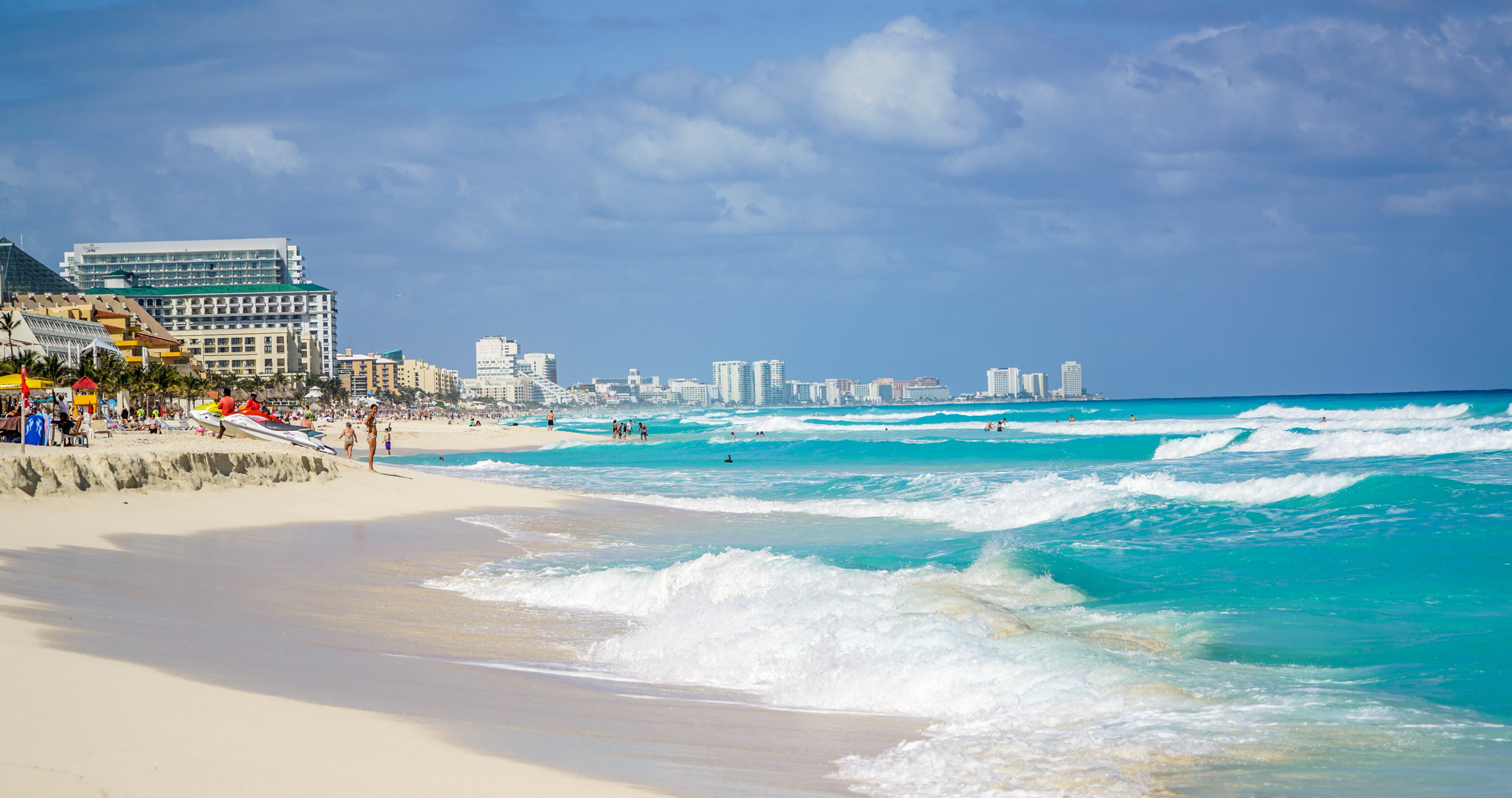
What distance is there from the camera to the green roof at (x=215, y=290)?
487 feet

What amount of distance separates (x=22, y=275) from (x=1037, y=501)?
11930 cm

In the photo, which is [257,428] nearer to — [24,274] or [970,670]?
[970,670]

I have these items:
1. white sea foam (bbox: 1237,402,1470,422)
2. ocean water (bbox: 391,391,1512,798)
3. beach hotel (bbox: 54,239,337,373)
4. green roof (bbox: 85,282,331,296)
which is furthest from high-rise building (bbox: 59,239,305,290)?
ocean water (bbox: 391,391,1512,798)

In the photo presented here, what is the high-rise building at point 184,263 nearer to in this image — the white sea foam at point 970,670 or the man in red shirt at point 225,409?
the man in red shirt at point 225,409

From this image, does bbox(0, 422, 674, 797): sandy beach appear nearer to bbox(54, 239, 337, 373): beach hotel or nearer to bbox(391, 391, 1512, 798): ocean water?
bbox(391, 391, 1512, 798): ocean water

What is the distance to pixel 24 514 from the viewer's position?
37.6 ft

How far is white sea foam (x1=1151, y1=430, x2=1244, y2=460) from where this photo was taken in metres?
38.5

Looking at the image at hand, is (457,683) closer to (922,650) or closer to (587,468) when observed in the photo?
(922,650)

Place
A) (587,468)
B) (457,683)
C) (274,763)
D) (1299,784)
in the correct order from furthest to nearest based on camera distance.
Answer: (587,468) < (457,683) < (1299,784) < (274,763)

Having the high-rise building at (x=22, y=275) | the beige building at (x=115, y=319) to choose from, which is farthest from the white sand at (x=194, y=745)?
the high-rise building at (x=22, y=275)

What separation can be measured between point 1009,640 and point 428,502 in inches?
569

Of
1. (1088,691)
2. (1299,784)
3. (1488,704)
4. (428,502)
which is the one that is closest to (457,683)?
(1088,691)

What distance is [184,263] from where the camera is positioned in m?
171

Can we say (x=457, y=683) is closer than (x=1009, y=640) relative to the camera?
Yes
